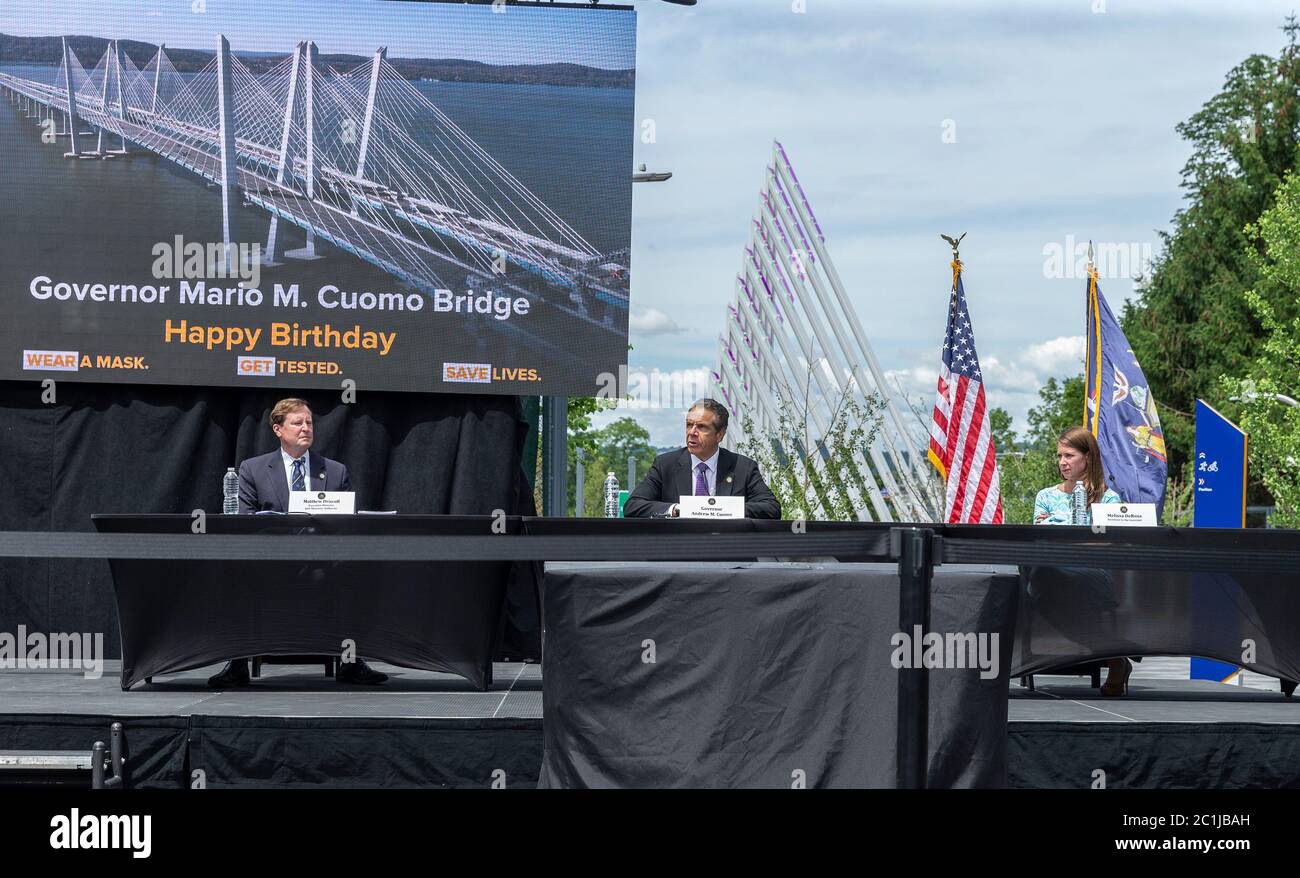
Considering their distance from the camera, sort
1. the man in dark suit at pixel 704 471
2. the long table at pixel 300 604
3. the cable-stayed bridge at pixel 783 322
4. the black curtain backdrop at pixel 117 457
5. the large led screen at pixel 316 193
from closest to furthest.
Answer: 1. the long table at pixel 300 604
2. the man in dark suit at pixel 704 471
3. the large led screen at pixel 316 193
4. the black curtain backdrop at pixel 117 457
5. the cable-stayed bridge at pixel 783 322

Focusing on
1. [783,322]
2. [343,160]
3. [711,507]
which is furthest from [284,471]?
[783,322]

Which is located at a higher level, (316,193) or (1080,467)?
(316,193)

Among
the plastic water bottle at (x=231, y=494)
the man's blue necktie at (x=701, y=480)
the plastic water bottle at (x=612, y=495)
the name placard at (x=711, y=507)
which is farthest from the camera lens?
the plastic water bottle at (x=612, y=495)

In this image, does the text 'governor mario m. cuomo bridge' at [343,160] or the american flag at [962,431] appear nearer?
the text 'governor mario m. cuomo bridge' at [343,160]

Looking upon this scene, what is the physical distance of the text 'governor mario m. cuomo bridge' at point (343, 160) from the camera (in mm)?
8391

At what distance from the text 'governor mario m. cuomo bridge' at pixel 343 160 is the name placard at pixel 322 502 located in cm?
255

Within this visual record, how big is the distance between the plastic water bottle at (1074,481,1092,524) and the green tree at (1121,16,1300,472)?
32.5m

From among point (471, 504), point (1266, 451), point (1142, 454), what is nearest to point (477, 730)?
point (471, 504)

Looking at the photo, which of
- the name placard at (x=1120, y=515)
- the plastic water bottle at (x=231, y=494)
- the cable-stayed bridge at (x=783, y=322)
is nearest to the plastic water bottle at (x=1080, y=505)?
the name placard at (x=1120, y=515)

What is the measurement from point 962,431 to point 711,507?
781 centimetres

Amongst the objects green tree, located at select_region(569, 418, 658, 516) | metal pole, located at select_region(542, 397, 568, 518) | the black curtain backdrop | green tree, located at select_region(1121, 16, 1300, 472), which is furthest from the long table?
green tree, located at select_region(1121, 16, 1300, 472)

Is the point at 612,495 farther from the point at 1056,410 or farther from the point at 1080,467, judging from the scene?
the point at 1056,410

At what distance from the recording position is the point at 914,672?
4012 millimetres

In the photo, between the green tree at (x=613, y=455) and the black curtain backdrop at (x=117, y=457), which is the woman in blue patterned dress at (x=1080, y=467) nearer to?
the black curtain backdrop at (x=117, y=457)
